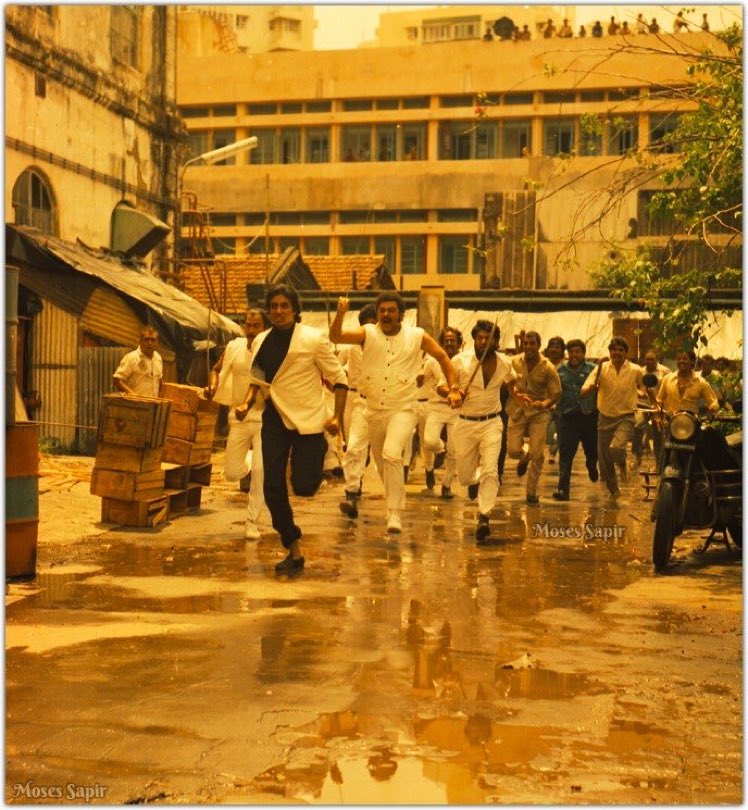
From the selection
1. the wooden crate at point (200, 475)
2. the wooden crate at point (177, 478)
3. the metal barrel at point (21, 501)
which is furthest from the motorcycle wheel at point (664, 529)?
the wooden crate at point (200, 475)

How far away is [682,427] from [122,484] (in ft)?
16.0

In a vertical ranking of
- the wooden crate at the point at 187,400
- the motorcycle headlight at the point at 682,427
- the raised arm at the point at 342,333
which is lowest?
the motorcycle headlight at the point at 682,427

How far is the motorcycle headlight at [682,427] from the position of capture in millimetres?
10961

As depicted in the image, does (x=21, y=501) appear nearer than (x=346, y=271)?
Yes

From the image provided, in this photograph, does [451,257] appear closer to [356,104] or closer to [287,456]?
[356,104]

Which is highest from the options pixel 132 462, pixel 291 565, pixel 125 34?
pixel 125 34

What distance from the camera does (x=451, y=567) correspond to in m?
10.6

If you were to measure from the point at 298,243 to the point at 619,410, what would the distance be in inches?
1831

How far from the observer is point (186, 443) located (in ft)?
45.9

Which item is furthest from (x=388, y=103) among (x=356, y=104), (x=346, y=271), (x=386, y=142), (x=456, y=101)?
(x=346, y=271)

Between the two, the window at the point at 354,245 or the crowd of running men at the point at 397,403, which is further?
the window at the point at 354,245

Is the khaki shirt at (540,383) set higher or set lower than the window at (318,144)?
lower

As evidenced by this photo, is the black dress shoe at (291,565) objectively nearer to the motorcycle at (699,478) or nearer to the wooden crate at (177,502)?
the motorcycle at (699,478)

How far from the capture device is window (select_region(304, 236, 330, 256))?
62.1 metres
